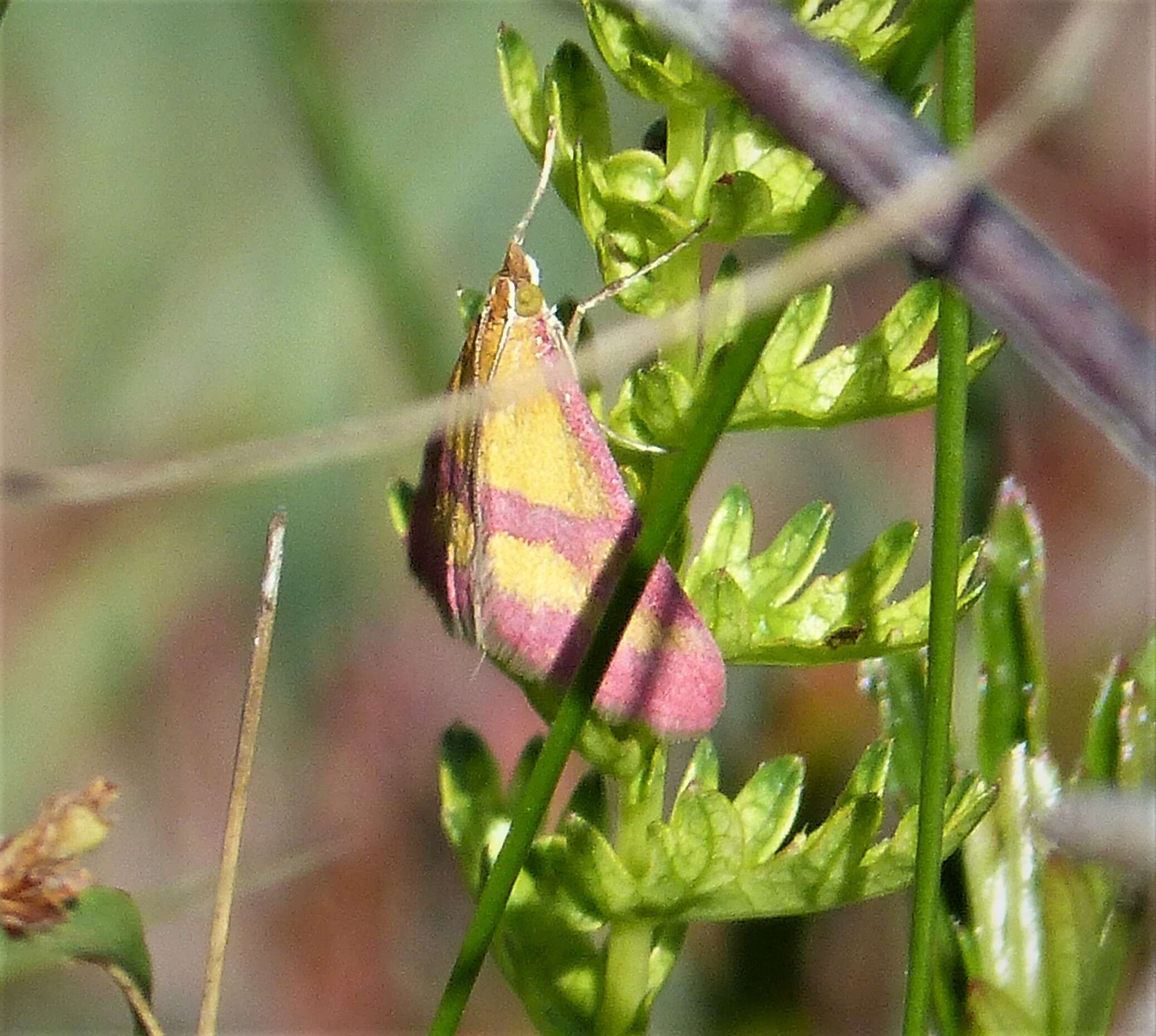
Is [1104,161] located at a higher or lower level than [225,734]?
higher

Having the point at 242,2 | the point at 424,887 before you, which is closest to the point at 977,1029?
the point at 424,887

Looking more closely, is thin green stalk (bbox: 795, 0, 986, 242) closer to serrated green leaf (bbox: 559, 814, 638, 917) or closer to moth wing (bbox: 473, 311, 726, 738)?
moth wing (bbox: 473, 311, 726, 738)

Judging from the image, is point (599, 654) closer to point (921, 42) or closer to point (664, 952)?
point (921, 42)

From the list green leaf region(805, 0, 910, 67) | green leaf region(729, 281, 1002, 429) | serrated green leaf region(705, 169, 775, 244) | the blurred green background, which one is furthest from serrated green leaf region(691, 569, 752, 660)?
the blurred green background

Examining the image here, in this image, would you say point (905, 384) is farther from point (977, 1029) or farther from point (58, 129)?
point (58, 129)

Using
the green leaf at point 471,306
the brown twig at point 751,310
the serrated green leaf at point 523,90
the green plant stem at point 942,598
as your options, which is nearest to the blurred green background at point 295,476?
the green leaf at point 471,306

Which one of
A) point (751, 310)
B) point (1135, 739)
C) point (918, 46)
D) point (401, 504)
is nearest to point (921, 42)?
point (918, 46)
